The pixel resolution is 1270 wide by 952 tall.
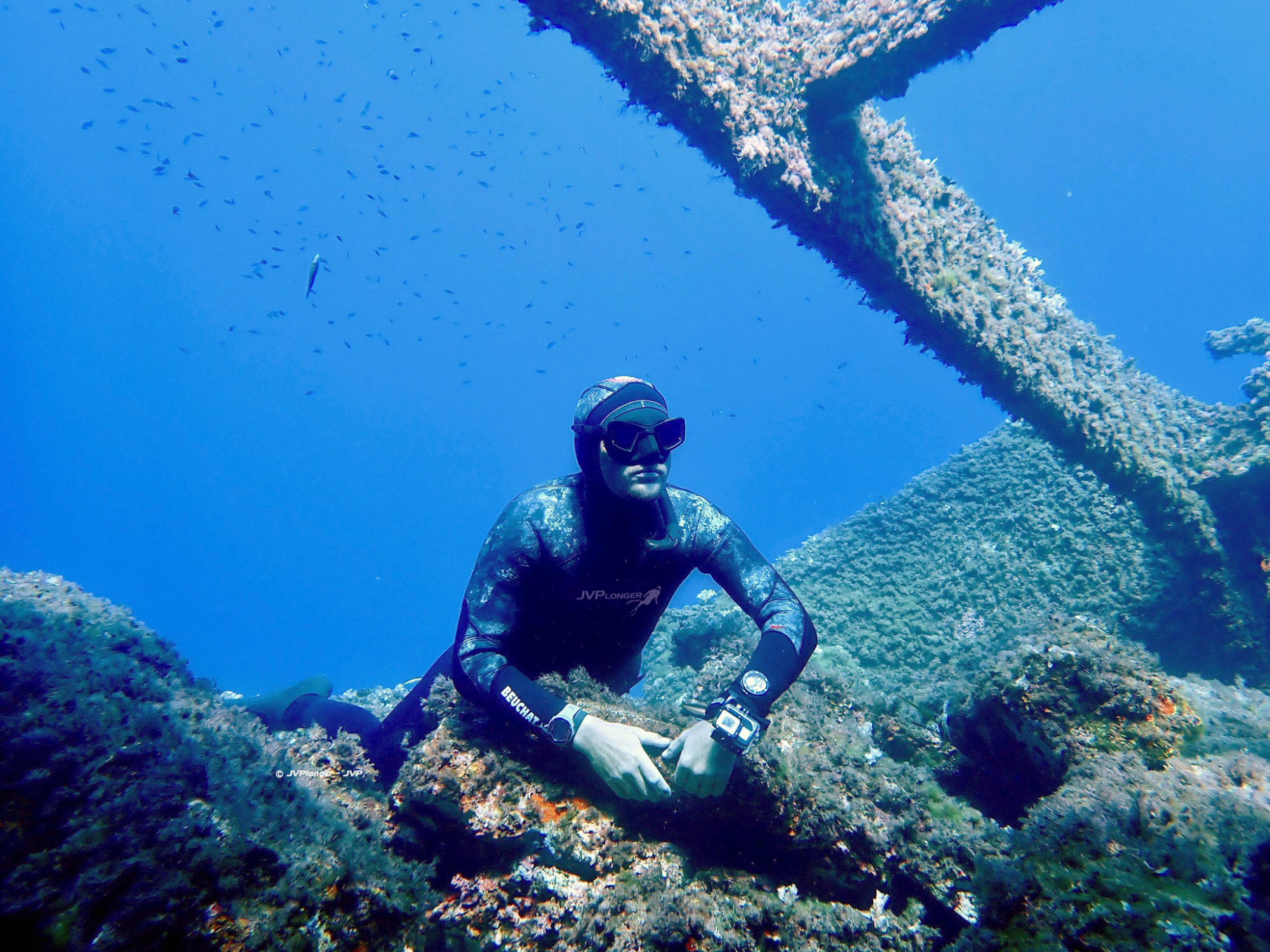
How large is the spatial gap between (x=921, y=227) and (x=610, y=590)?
6181mm

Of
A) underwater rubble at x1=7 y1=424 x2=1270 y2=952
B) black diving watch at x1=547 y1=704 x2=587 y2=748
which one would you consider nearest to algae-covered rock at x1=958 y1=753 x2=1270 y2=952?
underwater rubble at x1=7 y1=424 x2=1270 y2=952

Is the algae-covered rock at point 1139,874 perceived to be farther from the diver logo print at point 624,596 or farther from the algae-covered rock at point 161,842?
the algae-covered rock at point 161,842

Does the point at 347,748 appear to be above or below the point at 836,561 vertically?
below

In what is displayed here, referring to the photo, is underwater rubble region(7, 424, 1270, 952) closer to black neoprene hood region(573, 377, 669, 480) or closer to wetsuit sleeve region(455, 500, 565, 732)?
wetsuit sleeve region(455, 500, 565, 732)

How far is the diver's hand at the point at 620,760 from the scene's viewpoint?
2.54 m

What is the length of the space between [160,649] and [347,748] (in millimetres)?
3315

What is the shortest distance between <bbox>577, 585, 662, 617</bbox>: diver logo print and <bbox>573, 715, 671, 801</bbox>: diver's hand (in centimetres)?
89

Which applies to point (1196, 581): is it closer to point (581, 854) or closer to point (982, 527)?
point (982, 527)

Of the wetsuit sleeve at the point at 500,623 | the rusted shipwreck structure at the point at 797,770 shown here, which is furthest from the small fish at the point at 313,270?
the wetsuit sleeve at the point at 500,623

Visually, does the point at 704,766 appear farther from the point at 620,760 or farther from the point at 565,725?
the point at 565,725

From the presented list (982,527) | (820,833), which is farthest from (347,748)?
(982,527)

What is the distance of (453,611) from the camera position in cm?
11556

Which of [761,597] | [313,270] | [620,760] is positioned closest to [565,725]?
[620,760]

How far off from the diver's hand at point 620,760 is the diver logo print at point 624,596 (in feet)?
2.92
